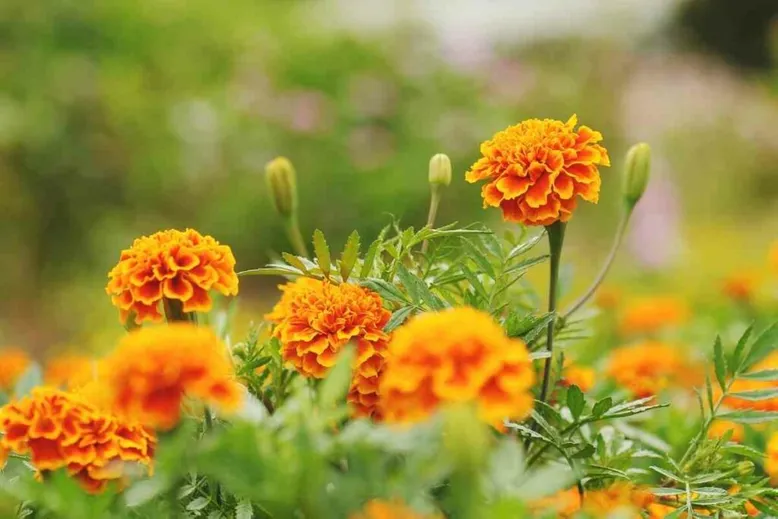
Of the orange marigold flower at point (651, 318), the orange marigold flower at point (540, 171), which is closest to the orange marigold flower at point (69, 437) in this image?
the orange marigold flower at point (540, 171)

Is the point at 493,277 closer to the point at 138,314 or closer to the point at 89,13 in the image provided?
the point at 138,314

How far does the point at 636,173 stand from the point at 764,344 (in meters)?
0.18

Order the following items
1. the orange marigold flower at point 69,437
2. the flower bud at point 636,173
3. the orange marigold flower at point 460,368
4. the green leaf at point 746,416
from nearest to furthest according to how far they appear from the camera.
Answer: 1. the orange marigold flower at point 460,368
2. the orange marigold flower at point 69,437
3. the green leaf at point 746,416
4. the flower bud at point 636,173

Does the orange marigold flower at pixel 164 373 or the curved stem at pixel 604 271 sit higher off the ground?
the orange marigold flower at pixel 164 373

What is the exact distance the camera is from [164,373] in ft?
1.49

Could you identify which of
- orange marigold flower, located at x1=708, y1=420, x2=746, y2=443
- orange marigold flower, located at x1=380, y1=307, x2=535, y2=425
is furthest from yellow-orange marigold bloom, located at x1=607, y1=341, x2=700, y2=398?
orange marigold flower, located at x1=380, y1=307, x2=535, y2=425

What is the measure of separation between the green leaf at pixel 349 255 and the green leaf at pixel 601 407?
0.19m

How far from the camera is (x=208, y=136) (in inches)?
131

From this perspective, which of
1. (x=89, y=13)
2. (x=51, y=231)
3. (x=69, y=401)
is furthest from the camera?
(x=89, y=13)

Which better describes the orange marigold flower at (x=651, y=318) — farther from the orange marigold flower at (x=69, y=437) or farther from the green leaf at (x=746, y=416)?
the orange marigold flower at (x=69, y=437)

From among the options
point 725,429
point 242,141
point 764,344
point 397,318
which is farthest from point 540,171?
point 242,141

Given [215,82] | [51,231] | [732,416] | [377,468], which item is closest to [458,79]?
[215,82]

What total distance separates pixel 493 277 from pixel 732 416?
0.69 ft

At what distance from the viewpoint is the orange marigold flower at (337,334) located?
598mm
